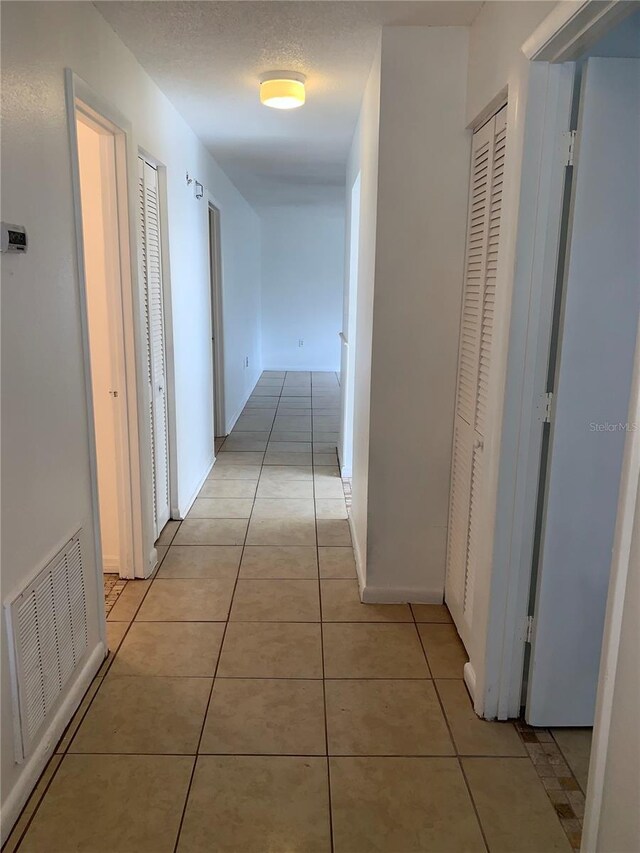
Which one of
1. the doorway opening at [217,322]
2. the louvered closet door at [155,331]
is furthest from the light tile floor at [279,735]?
the doorway opening at [217,322]

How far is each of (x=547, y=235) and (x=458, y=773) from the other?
1.59 meters

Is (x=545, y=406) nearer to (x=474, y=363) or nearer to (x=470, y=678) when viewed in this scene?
(x=474, y=363)

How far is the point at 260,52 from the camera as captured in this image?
8.55 feet

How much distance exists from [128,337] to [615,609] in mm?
2216

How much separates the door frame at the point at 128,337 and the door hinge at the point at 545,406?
1.49 m

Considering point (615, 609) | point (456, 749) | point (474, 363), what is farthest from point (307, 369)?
point (615, 609)

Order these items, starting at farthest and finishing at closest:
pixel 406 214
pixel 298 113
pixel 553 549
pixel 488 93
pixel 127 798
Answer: pixel 298 113 → pixel 406 214 → pixel 488 93 → pixel 553 549 → pixel 127 798

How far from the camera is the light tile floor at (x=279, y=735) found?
1.72 m

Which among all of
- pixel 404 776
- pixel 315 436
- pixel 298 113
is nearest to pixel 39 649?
pixel 404 776

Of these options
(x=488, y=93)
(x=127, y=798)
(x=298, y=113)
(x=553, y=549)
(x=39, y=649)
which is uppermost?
(x=298, y=113)

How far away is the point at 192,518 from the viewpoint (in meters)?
3.91

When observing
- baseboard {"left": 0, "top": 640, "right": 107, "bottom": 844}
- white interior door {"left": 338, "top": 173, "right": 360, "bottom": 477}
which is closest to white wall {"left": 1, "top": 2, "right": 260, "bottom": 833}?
baseboard {"left": 0, "top": 640, "right": 107, "bottom": 844}

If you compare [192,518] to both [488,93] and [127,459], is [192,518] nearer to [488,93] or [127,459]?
[127,459]

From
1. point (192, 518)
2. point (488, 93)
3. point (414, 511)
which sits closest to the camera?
point (488, 93)
